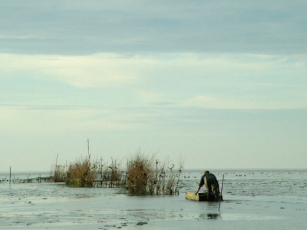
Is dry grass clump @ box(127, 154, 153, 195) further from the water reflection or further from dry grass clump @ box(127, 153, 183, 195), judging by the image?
the water reflection

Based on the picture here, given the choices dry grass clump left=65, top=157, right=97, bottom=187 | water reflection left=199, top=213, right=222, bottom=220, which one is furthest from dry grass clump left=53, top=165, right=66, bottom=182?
A: water reflection left=199, top=213, right=222, bottom=220

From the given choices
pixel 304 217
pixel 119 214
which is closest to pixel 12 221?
pixel 119 214

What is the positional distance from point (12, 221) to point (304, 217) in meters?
11.2

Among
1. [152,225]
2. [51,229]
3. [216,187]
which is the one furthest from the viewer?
[216,187]

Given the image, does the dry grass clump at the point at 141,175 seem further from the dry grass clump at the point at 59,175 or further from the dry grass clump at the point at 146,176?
the dry grass clump at the point at 59,175

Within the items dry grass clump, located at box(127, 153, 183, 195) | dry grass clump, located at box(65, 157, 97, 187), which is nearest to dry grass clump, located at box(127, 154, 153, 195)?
dry grass clump, located at box(127, 153, 183, 195)

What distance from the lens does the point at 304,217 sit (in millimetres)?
17984

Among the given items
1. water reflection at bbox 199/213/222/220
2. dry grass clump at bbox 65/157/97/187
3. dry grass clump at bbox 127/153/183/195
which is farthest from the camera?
dry grass clump at bbox 65/157/97/187

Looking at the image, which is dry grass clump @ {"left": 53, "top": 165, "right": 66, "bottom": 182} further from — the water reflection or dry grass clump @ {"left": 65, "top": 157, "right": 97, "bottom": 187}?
the water reflection

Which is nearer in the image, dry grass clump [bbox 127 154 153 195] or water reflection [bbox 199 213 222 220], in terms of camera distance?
water reflection [bbox 199 213 222 220]

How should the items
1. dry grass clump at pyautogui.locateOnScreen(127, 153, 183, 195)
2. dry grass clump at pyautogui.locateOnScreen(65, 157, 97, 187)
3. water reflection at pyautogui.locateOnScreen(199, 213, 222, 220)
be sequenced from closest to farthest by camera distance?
water reflection at pyautogui.locateOnScreen(199, 213, 222, 220), dry grass clump at pyautogui.locateOnScreen(127, 153, 183, 195), dry grass clump at pyautogui.locateOnScreen(65, 157, 97, 187)

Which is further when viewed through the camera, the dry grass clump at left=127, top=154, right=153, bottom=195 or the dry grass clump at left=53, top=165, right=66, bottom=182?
the dry grass clump at left=53, top=165, right=66, bottom=182

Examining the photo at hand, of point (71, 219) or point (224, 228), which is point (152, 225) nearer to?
point (224, 228)

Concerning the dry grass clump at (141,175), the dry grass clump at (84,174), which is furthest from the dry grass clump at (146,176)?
the dry grass clump at (84,174)
